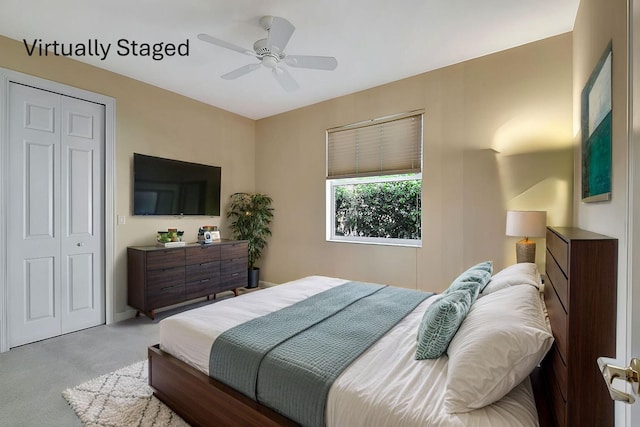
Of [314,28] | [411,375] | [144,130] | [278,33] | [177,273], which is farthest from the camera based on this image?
[144,130]

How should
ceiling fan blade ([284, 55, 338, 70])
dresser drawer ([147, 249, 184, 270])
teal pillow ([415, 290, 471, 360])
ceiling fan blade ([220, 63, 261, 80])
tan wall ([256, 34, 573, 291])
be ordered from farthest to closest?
dresser drawer ([147, 249, 184, 270]), tan wall ([256, 34, 573, 291]), ceiling fan blade ([220, 63, 261, 80]), ceiling fan blade ([284, 55, 338, 70]), teal pillow ([415, 290, 471, 360])

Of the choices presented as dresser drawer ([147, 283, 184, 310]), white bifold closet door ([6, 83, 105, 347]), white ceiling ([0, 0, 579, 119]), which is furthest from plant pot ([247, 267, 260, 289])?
white ceiling ([0, 0, 579, 119])

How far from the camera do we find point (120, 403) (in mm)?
1947

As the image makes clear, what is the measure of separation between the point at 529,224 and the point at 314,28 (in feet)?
8.27

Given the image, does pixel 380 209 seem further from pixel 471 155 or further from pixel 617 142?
pixel 617 142

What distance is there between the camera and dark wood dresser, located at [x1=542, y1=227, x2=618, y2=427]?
0.99m

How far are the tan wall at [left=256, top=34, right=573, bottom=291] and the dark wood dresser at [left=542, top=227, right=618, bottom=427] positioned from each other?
2.09 m

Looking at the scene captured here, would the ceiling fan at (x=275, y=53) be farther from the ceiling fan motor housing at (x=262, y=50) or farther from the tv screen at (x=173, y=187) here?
the tv screen at (x=173, y=187)

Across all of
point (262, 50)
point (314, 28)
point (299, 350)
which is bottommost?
point (299, 350)

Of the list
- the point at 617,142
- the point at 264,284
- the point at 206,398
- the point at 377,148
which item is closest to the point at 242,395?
the point at 206,398

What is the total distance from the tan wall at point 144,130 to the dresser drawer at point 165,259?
0.50m

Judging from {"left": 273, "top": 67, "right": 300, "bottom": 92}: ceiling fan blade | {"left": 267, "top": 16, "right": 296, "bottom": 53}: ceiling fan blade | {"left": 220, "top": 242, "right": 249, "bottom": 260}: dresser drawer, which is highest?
{"left": 267, "top": 16, "right": 296, "bottom": 53}: ceiling fan blade

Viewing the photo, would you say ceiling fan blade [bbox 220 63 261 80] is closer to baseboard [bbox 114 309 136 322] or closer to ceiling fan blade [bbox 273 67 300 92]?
ceiling fan blade [bbox 273 67 300 92]

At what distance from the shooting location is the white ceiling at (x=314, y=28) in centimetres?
234
